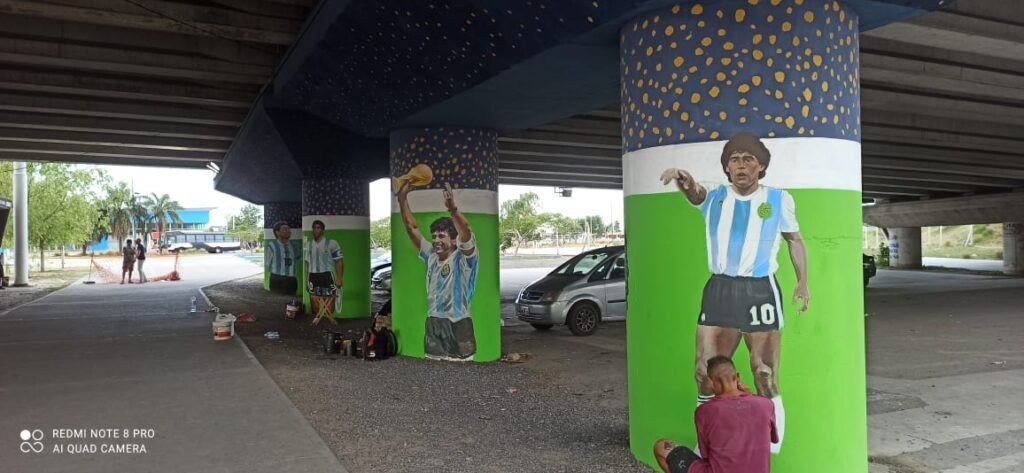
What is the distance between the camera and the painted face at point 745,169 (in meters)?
4.59

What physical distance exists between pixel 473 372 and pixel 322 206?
7620mm

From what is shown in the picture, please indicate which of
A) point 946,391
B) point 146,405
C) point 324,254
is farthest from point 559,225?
point 146,405

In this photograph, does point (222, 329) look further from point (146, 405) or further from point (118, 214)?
point (118, 214)

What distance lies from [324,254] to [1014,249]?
33.8m

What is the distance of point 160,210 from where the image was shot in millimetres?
107375

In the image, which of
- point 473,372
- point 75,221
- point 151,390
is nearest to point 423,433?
point 473,372

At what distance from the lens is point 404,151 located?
990cm

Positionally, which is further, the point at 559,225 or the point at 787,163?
A: the point at 559,225

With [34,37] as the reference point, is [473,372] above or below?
below

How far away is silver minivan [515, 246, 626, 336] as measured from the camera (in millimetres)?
12734

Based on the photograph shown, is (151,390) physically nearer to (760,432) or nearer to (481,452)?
(481,452)

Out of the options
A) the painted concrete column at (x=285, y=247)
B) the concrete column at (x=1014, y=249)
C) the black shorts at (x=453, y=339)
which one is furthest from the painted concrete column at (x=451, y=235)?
the concrete column at (x=1014, y=249)

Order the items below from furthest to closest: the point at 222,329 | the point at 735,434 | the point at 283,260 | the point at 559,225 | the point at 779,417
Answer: the point at 559,225 → the point at 283,260 → the point at 222,329 → the point at 779,417 → the point at 735,434

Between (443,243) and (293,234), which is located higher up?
(293,234)
